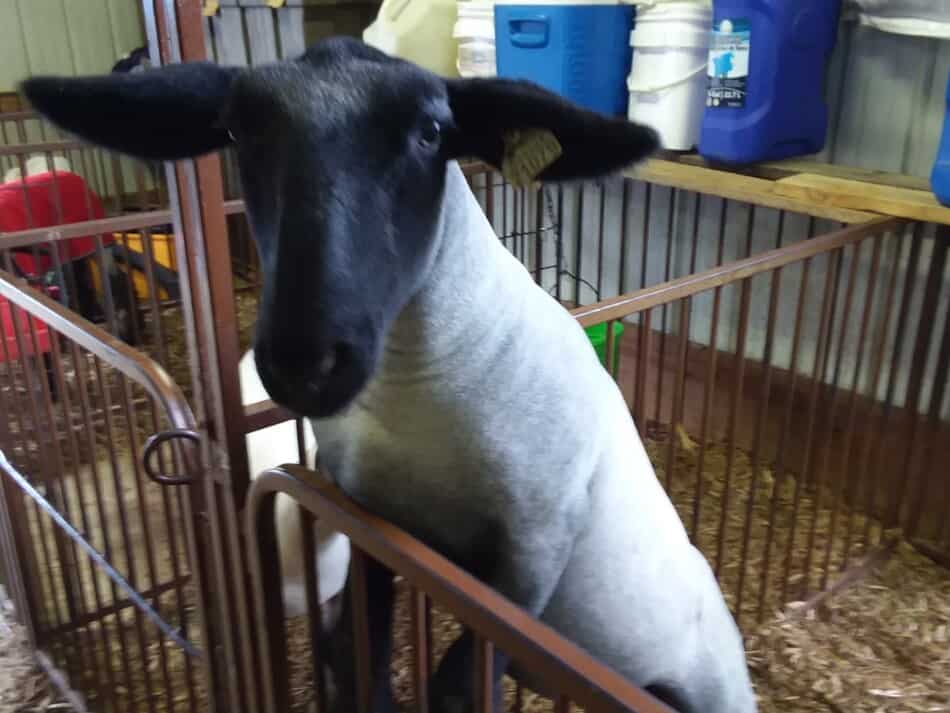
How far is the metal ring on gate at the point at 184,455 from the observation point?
1.08 m

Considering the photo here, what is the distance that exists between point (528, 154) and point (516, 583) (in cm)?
53

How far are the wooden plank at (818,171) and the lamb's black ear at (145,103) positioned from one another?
185cm

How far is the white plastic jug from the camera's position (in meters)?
3.18

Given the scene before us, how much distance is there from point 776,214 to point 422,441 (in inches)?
83.3

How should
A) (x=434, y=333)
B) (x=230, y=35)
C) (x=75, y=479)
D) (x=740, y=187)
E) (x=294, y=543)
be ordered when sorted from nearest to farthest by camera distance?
(x=434, y=333) < (x=75, y=479) < (x=294, y=543) < (x=740, y=187) < (x=230, y=35)

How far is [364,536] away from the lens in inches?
33.5

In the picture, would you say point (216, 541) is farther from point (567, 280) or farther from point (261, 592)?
point (567, 280)

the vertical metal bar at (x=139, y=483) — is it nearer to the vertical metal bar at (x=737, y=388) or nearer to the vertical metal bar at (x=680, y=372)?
the vertical metal bar at (x=680, y=372)

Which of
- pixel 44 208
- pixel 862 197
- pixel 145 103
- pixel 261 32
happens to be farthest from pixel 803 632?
pixel 261 32

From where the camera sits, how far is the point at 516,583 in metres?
1.11

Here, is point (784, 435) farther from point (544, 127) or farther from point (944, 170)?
point (544, 127)

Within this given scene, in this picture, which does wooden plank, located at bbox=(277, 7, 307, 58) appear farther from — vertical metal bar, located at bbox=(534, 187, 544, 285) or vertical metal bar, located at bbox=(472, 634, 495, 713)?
vertical metal bar, located at bbox=(472, 634, 495, 713)

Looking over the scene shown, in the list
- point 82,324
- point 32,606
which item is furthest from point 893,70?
point 32,606

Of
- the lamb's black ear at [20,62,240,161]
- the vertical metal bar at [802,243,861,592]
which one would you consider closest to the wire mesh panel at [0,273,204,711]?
the lamb's black ear at [20,62,240,161]
